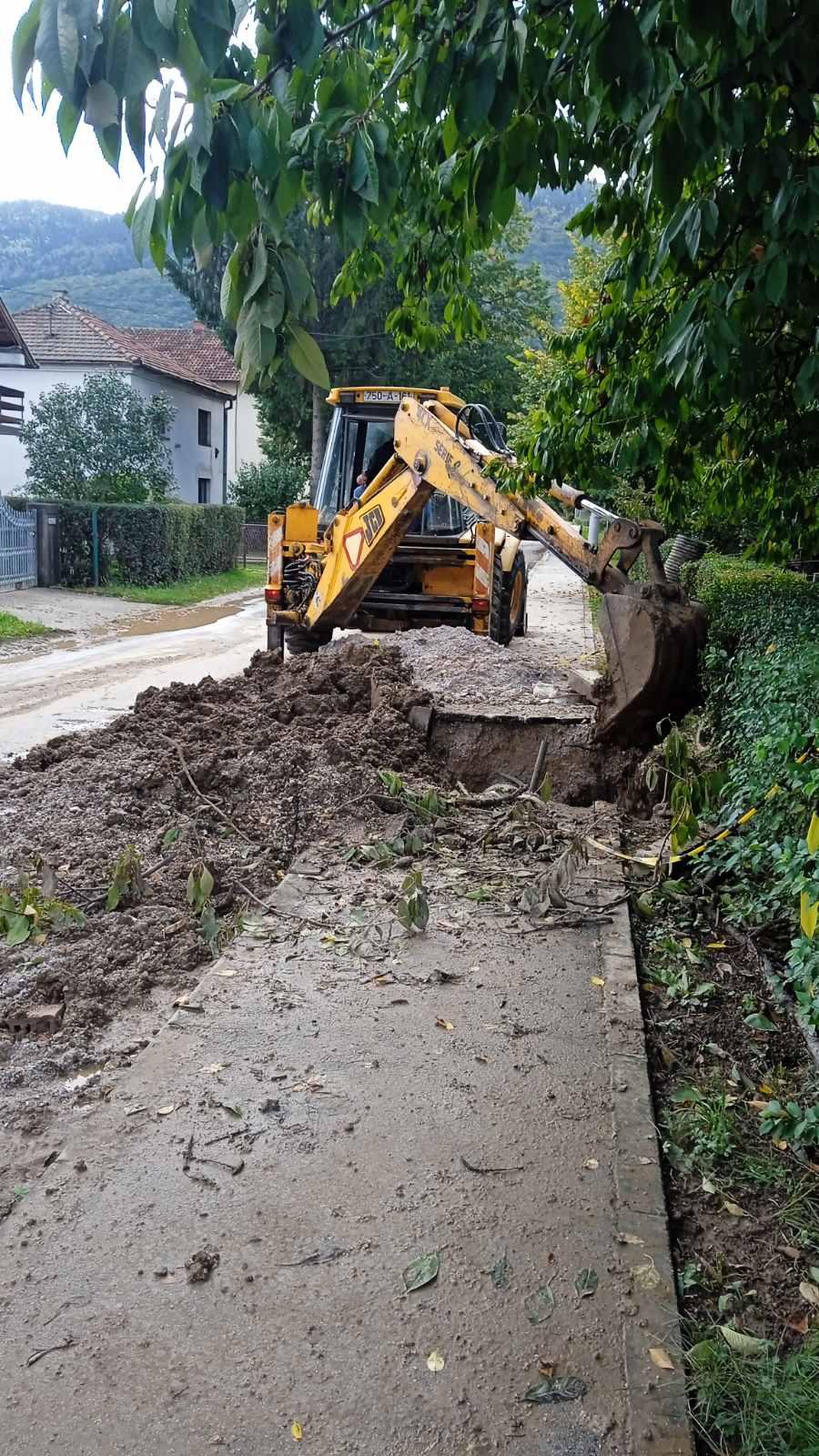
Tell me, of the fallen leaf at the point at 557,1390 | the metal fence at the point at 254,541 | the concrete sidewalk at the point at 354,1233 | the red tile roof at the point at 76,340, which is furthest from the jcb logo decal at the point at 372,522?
the metal fence at the point at 254,541

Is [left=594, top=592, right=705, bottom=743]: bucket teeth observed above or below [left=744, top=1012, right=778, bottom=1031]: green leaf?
above

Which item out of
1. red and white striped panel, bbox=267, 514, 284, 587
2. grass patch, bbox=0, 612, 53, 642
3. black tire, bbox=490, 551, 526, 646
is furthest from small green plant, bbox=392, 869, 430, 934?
grass patch, bbox=0, 612, 53, 642

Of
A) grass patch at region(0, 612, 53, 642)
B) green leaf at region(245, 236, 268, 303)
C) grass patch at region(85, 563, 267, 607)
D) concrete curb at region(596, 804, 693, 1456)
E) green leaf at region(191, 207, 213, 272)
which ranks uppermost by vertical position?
green leaf at region(191, 207, 213, 272)

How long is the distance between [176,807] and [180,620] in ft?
47.0

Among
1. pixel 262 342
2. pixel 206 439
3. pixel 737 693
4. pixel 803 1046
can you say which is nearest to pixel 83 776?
pixel 737 693

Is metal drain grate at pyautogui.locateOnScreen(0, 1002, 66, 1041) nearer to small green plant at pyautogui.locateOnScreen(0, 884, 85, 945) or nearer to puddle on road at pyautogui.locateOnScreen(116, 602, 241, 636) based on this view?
small green plant at pyautogui.locateOnScreen(0, 884, 85, 945)

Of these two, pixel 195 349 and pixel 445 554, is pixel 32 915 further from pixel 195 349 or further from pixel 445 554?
pixel 195 349

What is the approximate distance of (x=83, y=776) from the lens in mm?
7039

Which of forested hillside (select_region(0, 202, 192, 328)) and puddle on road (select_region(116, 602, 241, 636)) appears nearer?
puddle on road (select_region(116, 602, 241, 636))

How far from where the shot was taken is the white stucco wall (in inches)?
1406

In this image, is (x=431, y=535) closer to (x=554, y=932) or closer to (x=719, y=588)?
(x=719, y=588)

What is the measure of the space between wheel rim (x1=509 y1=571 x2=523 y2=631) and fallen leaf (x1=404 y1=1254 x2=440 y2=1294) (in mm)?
8800

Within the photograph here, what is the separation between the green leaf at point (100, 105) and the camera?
2.13 m

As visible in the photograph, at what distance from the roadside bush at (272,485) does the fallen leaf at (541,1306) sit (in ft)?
126
